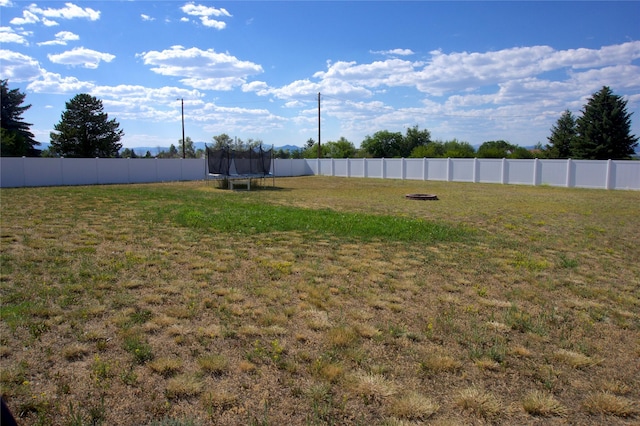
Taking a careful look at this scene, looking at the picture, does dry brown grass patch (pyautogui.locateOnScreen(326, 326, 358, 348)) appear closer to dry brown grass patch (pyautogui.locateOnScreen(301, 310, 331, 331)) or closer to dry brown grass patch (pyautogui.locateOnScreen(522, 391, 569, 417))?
dry brown grass patch (pyautogui.locateOnScreen(301, 310, 331, 331))

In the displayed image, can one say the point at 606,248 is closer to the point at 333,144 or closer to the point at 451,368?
the point at 451,368

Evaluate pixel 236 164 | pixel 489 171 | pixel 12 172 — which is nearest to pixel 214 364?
pixel 236 164

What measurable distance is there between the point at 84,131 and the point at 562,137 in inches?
2097

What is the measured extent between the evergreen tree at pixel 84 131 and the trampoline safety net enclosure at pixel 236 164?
108ft

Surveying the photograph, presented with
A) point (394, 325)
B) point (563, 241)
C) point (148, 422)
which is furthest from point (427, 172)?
point (148, 422)

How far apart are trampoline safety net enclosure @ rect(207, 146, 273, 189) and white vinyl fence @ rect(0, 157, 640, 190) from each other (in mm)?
827

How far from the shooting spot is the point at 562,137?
4975 centimetres

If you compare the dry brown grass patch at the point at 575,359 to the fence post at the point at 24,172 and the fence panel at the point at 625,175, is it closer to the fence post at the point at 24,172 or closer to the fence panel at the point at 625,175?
the fence panel at the point at 625,175

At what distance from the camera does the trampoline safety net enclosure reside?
21453mm

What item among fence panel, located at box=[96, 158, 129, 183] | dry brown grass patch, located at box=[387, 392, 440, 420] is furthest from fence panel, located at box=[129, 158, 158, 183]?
dry brown grass patch, located at box=[387, 392, 440, 420]

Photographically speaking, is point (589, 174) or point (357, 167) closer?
point (589, 174)

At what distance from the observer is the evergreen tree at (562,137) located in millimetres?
49134

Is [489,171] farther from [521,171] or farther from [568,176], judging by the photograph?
[568,176]

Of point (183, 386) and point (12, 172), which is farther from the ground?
point (12, 172)
